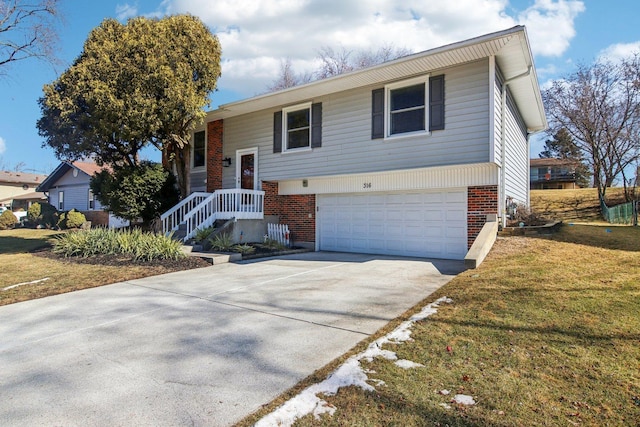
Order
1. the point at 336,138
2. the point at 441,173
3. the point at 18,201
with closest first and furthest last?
the point at 441,173, the point at 336,138, the point at 18,201

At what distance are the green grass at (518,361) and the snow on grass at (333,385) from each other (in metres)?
0.07

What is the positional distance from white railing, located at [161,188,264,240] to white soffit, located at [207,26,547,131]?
3.13 metres

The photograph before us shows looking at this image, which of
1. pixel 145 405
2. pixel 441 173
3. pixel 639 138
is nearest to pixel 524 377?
pixel 145 405

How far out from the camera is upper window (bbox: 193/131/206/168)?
49.9 feet

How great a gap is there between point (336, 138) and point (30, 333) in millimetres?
8706

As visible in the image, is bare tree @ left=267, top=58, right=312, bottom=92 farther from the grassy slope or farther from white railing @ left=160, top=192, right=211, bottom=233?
the grassy slope

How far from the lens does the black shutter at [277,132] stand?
497 inches

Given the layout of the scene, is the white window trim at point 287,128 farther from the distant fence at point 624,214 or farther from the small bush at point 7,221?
the small bush at point 7,221

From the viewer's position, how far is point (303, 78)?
87.8ft

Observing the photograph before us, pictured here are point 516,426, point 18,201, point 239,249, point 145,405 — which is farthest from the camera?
point 18,201

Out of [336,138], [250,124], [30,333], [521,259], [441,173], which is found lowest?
[30,333]

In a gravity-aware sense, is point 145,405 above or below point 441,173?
below

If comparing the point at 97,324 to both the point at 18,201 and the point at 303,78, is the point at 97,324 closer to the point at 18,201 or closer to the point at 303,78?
the point at 303,78

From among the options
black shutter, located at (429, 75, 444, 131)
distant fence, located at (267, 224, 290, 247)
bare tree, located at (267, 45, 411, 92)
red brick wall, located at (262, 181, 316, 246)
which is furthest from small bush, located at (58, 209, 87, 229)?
black shutter, located at (429, 75, 444, 131)
